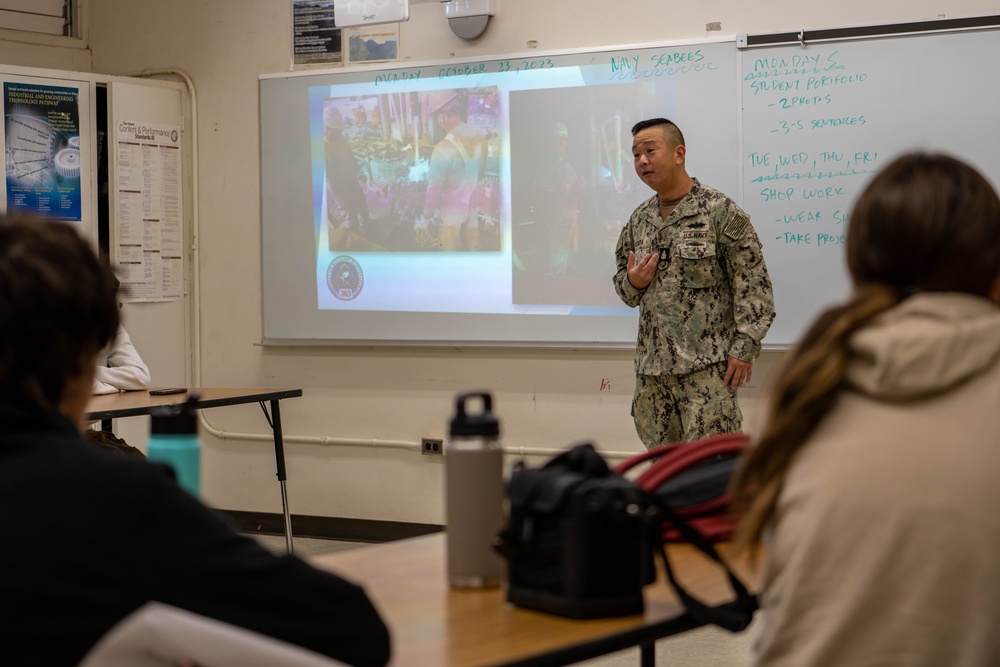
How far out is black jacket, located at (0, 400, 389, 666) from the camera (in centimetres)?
96

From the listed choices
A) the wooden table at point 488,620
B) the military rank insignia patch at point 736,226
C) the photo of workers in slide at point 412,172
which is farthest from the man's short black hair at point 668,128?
the wooden table at point 488,620

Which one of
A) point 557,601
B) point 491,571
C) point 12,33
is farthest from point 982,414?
point 12,33

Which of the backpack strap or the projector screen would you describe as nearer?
the backpack strap

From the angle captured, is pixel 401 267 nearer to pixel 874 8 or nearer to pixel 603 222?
pixel 603 222

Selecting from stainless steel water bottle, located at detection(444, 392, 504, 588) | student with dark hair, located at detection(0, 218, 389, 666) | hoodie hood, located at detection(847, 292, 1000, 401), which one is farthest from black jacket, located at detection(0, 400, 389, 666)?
hoodie hood, located at detection(847, 292, 1000, 401)

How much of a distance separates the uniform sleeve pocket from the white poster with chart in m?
2.78

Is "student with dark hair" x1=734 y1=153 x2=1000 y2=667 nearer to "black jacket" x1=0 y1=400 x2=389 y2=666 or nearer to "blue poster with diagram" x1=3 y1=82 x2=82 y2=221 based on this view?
"black jacket" x1=0 y1=400 x2=389 y2=666

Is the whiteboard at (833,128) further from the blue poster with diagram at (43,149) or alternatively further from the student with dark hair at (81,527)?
the student with dark hair at (81,527)

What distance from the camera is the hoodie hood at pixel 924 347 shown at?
108 centimetres

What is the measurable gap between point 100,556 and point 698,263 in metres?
2.97

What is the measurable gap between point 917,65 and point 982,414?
334cm

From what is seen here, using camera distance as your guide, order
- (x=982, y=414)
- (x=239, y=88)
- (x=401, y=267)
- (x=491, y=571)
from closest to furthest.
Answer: (x=982, y=414), (x=491, y=571), (x=401, y=267), (x=239, y=88)

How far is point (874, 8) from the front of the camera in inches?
162

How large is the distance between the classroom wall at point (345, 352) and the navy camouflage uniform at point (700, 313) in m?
0.69
